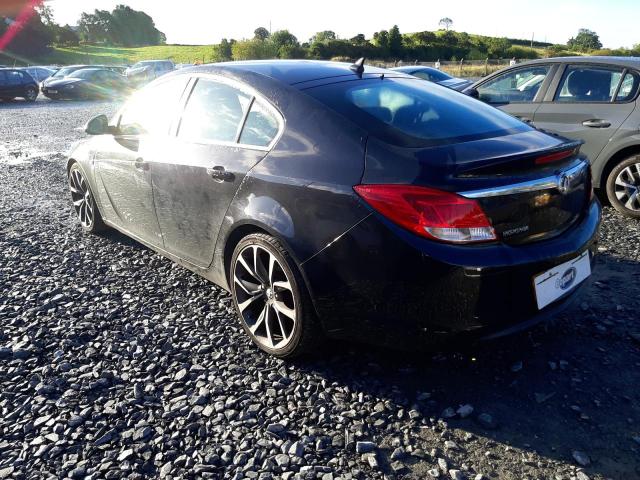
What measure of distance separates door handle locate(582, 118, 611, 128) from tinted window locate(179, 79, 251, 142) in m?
3.97

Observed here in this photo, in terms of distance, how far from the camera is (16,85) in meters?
22.7

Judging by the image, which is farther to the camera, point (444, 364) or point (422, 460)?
point (444, 364)

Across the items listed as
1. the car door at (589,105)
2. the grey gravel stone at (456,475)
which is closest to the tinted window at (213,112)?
the grey gravel stone at (456,475)

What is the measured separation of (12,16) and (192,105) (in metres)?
73.0

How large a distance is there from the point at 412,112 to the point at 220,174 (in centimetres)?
115

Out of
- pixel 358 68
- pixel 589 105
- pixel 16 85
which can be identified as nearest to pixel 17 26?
pixel 16 85

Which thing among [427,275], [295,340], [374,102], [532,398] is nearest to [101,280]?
[295,340]

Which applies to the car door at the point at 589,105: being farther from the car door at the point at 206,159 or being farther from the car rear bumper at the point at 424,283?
the car door at the point at 206,159

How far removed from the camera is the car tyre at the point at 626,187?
517cm

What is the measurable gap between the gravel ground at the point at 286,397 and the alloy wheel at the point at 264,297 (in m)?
0.15

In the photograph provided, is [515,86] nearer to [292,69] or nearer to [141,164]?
[292,69]

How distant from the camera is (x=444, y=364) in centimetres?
283

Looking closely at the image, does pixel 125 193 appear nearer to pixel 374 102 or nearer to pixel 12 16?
pixel 374 102

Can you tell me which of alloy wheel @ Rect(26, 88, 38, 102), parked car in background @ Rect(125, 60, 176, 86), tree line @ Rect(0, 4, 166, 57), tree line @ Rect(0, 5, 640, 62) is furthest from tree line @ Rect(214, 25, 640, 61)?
tree line @ Rect(0, 4, 166, 57)
